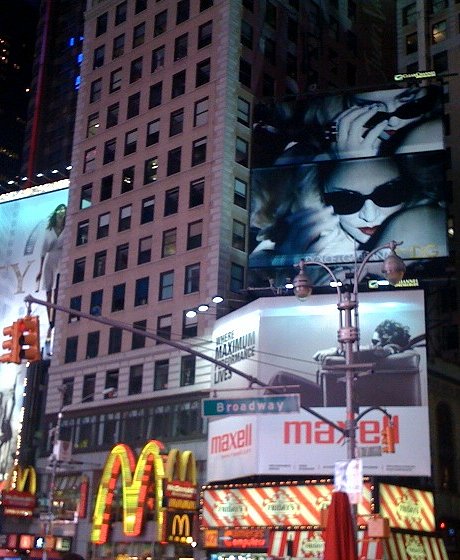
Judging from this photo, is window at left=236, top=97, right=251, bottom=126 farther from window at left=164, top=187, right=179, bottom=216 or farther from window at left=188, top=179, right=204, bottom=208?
window at left=164, top=187, right=179, bottom=216

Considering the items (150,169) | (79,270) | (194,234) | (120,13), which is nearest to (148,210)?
(150,169)

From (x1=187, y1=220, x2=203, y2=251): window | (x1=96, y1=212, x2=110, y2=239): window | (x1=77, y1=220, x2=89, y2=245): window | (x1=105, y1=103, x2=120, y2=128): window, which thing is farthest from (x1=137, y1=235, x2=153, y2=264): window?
(x1=105, y1=103, x2=120, y2=128): window

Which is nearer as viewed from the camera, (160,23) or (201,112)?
(201,112)

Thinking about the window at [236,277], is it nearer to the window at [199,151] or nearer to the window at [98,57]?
the window at [199,151]

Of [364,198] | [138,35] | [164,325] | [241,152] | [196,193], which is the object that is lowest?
[164,325]

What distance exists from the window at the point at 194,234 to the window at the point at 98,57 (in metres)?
20.4

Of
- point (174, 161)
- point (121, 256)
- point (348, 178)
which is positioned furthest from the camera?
point (121, 256)

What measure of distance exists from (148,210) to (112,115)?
35.7ft

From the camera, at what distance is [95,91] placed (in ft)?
227

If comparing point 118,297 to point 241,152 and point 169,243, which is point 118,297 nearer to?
point 169,243

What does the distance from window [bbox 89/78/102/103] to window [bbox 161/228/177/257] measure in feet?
55.3

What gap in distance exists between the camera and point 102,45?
7006cm

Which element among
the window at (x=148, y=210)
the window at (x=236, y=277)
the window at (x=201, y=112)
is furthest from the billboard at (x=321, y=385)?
the window at (x=201, y=112)

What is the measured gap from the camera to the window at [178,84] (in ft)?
202
